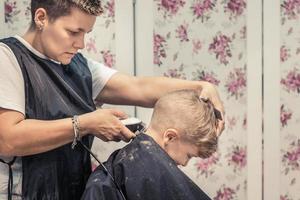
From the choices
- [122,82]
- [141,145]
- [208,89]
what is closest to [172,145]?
[141,145]

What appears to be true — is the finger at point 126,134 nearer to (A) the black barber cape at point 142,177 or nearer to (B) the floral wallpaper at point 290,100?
(A) the black barber cape at point 142,177

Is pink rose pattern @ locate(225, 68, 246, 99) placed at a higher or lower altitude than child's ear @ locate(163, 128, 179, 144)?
higher

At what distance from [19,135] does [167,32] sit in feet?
4.09

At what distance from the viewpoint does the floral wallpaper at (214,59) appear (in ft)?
7.73

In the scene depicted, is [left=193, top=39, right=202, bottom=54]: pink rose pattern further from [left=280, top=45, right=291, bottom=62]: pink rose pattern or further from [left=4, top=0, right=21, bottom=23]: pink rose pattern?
[left=4, top=0, right=21, bottom=23]: pink rose pattern

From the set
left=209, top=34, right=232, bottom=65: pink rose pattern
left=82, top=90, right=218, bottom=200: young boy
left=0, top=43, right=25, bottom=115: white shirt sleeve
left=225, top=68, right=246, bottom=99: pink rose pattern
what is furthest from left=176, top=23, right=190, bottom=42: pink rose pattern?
left=0, top=43, right=25, bottom=115: white shirt sleeve

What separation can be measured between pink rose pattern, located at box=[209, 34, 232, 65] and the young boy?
0.99 m

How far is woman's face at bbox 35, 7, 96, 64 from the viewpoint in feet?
4.54

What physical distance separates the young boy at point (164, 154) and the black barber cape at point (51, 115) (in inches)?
4.3

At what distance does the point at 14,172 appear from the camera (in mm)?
1357

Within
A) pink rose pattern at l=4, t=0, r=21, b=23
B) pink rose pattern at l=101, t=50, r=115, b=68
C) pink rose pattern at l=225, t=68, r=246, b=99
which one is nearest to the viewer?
pink rose pattern at l=4, t=0, r=21, b=23

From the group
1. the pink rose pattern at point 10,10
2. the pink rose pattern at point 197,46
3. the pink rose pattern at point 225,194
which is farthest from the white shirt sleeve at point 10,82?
the pink rose pattern at point 225,194

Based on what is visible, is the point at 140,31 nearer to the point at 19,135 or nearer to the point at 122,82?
the point at 122,82

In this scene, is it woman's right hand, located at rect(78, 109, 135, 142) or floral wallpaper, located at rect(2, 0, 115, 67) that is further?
floral wallpaper, located at rect(2, 0, 115, 67)
